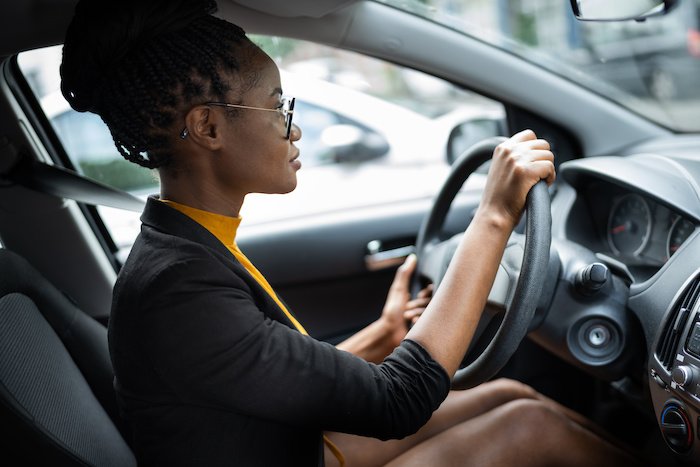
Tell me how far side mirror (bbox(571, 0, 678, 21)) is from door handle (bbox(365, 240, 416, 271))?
3.29ft

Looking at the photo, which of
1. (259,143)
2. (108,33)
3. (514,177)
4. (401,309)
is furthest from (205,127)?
(401,309)

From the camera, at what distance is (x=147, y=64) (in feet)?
4.04

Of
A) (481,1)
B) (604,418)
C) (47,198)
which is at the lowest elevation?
(481,1)

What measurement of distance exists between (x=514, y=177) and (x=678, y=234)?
0.60m

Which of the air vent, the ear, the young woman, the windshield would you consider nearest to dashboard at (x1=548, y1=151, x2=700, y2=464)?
the air vent

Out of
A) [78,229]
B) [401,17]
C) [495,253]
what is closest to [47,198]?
[78,229]

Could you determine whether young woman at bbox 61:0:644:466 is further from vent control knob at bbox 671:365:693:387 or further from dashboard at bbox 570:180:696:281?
dashboard at bbox 570:180:696:281

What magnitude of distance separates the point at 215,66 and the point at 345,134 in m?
2.30

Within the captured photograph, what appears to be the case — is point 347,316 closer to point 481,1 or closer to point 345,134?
point 345,134

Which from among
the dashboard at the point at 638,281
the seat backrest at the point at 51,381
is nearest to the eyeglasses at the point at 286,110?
the seat backrest at the point at 51,381

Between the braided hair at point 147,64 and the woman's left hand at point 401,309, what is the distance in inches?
29.3

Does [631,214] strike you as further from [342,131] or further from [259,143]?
[342,131]

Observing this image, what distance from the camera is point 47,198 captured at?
1.97 metres

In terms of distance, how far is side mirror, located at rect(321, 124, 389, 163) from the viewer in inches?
139
